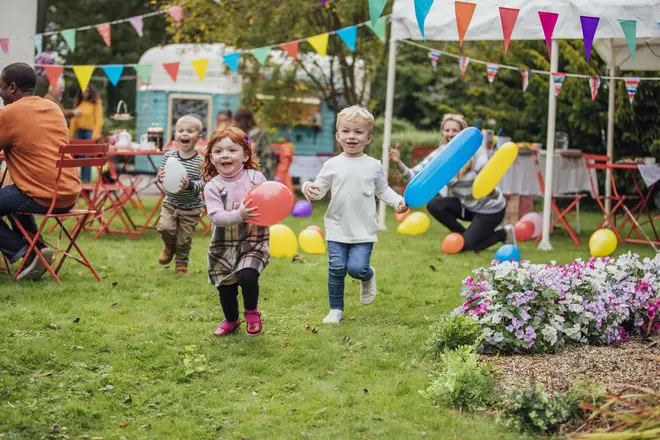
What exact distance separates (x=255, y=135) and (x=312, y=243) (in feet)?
11.1

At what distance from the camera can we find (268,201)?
4.53 m

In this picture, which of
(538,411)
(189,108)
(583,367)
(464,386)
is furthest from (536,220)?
(189,108)

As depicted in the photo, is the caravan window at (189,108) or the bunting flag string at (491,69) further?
the caravan window at (189,108)

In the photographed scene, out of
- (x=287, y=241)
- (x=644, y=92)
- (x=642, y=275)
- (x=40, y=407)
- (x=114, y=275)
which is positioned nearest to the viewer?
(x=40, y=407)

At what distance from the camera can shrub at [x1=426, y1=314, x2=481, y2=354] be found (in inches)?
175

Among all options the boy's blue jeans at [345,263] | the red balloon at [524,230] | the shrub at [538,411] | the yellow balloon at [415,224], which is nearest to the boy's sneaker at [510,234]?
the red balloon at [524,230]

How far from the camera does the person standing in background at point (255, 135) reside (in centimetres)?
1076

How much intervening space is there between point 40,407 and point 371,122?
2728mm

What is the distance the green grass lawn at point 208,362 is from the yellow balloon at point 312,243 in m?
1.26

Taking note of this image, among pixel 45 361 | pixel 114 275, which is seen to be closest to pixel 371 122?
pixel 45 361

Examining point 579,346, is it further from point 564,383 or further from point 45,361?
point 45,361

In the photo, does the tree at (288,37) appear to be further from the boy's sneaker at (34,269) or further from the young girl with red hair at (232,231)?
the young girl with red hair at (232,231)

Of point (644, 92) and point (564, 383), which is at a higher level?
point (644, 92)

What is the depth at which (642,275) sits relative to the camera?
5.05 meters
